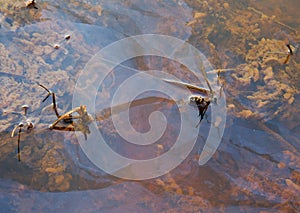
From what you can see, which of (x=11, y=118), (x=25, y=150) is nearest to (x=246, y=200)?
(x=25, y=150)

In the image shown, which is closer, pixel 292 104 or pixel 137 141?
pixel 137 141

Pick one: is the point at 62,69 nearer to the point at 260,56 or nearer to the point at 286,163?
the point at 260,56

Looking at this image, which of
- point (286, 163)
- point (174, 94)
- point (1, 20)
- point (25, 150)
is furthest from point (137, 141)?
point (1, 20)

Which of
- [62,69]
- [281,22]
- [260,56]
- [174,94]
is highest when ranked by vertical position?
[281,22]

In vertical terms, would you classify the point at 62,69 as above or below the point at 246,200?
above

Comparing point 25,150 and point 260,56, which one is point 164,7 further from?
point 25,150

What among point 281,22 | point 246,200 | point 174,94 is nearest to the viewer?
point 246,200

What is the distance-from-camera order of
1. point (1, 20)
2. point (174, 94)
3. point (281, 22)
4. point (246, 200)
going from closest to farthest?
1. point (246, 200)
2. point (174, 94)
3. point (1, 20)
4. point (281, 22)
